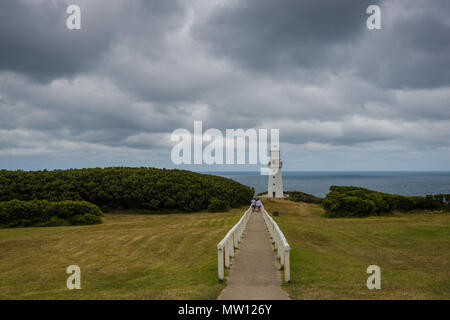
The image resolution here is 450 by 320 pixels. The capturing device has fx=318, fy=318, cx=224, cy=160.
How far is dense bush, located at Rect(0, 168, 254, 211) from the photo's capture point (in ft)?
113

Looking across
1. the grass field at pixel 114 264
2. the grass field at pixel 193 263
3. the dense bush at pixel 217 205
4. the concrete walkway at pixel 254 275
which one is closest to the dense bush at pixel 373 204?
the dense bush at pixel 217 205

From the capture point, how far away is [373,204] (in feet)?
116

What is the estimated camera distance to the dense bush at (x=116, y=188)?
113 ft

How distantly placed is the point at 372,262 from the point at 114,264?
10716 mm

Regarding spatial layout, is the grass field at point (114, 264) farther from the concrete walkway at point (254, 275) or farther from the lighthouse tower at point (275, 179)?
the lighthouse tower at point (275, 179)

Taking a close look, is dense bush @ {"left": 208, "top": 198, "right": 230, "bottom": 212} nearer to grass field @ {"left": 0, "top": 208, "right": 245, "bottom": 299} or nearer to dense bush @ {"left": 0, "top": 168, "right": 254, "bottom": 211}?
dense bush @ {"left": 0, "top": 168, "right": 254, "bottom": 211}

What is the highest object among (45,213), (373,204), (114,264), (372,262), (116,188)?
(116,188)

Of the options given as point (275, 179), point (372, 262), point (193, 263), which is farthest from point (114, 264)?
point (275, 179)

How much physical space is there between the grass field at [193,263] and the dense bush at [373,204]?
43.1ft

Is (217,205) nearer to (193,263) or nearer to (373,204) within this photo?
(373,204)

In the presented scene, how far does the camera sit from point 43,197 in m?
34.2

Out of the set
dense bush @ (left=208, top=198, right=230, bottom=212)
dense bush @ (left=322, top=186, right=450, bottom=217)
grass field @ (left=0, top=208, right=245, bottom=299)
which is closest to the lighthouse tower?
dense bush @ (left=322, top=186, right=450, bottom=217)
